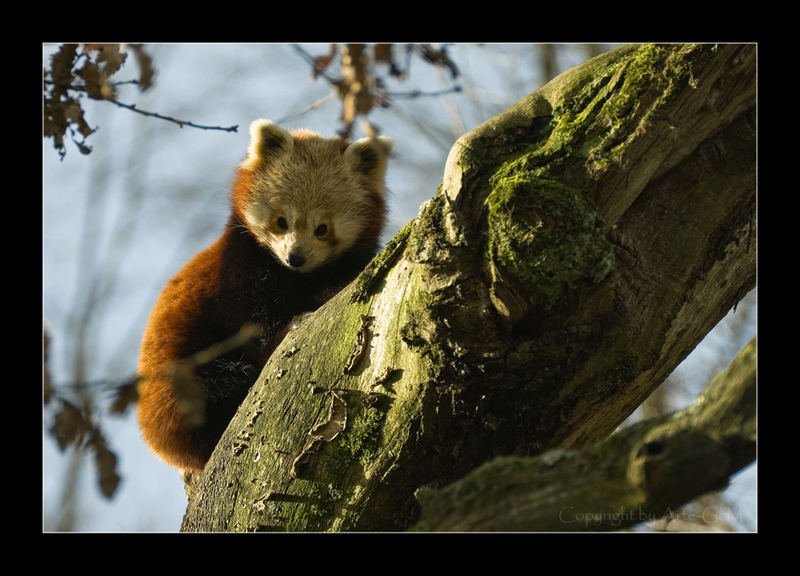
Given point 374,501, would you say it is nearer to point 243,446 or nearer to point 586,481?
point 243,446

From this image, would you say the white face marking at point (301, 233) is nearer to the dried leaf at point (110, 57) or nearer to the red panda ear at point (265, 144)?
the red panda ear at point (265, 144)

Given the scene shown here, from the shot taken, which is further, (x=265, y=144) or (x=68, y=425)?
(x=265, y=144)

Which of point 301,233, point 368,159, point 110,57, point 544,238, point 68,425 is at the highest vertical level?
point 368,159

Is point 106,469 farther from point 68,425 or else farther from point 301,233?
point 301,233

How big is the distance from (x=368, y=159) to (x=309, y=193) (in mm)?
618

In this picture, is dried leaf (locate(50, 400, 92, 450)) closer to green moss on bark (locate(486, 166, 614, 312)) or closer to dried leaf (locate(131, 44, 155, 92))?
green moss on bark (locate(486, 166, 614, 312))

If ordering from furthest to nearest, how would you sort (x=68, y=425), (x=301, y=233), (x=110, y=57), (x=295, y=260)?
(x=301, y=233)
(x=295, y=260)
(x=110, y=57)
(x=68, y=425)

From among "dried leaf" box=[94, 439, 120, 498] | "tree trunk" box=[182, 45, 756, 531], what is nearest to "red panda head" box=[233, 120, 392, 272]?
"tree trunk" box=[182, 45, 756, 531]

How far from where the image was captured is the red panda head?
4.77 metres

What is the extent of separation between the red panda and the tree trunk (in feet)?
4.39

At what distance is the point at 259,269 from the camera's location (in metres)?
4.61

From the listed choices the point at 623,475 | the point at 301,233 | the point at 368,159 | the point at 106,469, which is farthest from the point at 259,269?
the point at 623,475

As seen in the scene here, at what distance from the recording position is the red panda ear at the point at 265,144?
5.18 meters

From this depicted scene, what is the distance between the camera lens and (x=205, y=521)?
2822 mm
